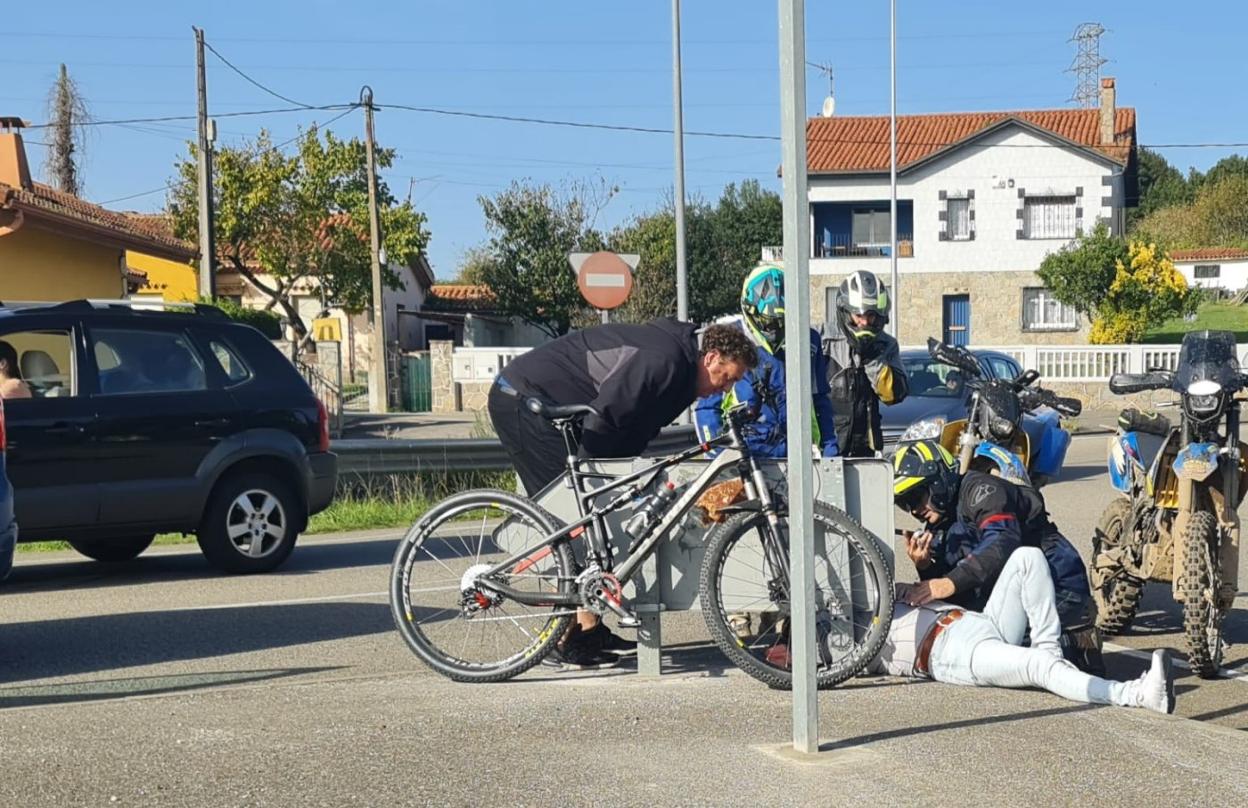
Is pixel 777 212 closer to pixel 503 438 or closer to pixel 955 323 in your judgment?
pixel 955 323

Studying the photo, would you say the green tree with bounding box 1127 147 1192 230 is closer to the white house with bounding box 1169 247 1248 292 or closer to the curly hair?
the white house with bounding box 1169 247 1248 292

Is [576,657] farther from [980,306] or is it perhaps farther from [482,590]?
[980,306]

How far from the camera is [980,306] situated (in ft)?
169

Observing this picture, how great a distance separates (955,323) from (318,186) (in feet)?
72.3

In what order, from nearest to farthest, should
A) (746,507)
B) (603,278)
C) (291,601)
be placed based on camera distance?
(746,507) < (291,601) < (603,278)

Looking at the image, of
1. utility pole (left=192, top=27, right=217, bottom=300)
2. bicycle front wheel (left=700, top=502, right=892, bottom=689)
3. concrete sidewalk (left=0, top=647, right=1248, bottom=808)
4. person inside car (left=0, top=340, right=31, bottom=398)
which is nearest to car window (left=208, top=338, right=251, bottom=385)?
person inside car (left=0, top=340, right=31, bottom=398)

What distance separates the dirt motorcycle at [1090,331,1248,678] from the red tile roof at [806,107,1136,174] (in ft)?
146

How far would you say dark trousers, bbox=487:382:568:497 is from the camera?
Result: 6.70 metres

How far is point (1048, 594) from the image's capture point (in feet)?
21.2

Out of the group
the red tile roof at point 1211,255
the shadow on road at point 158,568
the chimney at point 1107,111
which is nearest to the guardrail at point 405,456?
Result: the shadow on road at point 158,568

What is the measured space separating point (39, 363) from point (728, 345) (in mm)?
5711

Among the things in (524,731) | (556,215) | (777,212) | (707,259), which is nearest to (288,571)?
(524,731)

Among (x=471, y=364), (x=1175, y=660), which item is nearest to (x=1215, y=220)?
(x=471, y=364)

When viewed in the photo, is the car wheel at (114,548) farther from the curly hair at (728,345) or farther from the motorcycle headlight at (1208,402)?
the motorcycle headlight at (1208,402)
